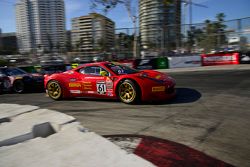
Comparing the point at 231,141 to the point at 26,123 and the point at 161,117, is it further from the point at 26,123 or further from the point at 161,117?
the point at 26,123

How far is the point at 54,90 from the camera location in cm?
794

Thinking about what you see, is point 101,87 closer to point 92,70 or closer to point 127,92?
point 92,70

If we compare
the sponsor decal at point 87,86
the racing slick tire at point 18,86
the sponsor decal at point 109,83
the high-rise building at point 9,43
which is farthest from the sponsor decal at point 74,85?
the high-rise building at point 9,43

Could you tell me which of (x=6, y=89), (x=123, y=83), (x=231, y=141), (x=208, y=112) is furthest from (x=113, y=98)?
(x=6, y=89)

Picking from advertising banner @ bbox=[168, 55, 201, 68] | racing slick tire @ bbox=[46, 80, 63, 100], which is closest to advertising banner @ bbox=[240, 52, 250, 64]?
advertising banner @ bbox=[168, 55, 201, 68]

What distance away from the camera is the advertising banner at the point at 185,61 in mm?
17608

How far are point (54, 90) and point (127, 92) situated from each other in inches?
108

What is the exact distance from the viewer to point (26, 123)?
12.4 feet

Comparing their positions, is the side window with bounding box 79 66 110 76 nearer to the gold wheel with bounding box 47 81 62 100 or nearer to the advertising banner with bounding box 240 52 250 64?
the gold wheel with bounding box 47 81 62 100

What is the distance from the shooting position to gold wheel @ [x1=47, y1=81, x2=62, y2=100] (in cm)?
781

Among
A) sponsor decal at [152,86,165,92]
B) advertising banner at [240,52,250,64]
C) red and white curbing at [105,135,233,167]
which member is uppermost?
advertising banner at [240,52,250,64]

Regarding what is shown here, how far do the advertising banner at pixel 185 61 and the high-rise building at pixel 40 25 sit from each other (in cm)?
875

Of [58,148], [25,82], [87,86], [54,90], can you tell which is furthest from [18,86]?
[58,148]

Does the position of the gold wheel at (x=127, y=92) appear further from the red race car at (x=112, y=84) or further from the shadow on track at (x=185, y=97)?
the shadow on track at (x=185, y=97)
